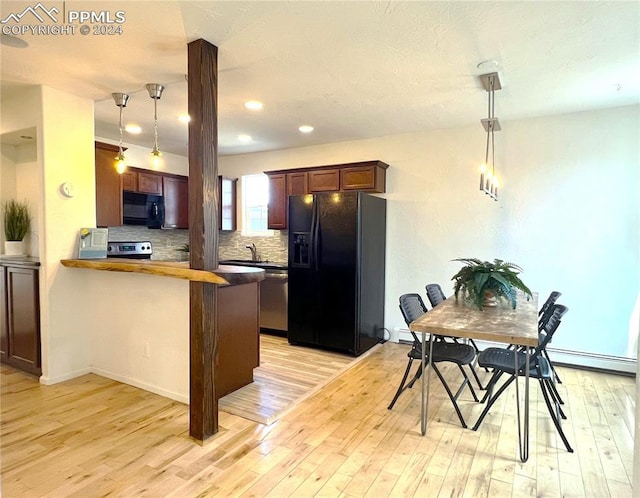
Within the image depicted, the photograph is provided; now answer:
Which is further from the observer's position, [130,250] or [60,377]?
[130,250]

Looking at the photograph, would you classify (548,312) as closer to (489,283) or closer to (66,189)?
(489,283)

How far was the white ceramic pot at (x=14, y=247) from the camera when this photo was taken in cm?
348

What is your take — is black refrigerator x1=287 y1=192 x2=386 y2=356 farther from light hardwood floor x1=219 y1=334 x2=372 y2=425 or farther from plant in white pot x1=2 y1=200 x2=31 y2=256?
plant in white pot x1=2 y1=200 x2=31 y2=256

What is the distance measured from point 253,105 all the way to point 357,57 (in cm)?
132

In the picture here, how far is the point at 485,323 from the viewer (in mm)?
2352

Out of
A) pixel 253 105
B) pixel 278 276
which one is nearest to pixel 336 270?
pixel 278 276

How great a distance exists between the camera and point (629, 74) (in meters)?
2.77

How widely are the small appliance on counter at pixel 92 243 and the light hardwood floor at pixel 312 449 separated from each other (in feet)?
3.82

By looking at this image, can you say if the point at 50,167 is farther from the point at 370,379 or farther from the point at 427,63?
the point at 370,379

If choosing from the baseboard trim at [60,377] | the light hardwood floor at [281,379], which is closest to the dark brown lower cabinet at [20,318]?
the baseboard trim at [60,377]

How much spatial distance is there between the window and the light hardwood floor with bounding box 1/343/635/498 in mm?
3153

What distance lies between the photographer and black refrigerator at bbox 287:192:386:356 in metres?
4.04

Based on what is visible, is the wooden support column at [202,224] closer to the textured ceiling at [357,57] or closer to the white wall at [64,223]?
the textured ceiling at [357,57]

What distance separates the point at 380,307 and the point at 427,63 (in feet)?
9.45
